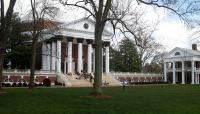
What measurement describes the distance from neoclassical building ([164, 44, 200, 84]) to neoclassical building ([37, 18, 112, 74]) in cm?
2609

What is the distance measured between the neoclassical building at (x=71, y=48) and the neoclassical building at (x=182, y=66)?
1027 inches

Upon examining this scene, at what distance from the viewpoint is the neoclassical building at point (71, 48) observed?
7809 cm

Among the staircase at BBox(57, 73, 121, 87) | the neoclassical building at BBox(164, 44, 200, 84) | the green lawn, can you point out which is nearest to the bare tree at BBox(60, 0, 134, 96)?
the green lawn

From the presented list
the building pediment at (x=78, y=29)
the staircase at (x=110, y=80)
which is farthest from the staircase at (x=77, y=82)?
the building pediment at (x=78, y=29)

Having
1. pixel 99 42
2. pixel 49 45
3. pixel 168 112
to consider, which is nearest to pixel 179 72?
pixel 49 45

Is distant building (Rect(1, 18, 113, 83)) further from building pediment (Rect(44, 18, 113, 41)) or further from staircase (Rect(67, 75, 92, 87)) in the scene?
staircase (Rect(67, 75, 92, 87))

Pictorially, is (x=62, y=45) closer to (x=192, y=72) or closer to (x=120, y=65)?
(x=120, y=65)

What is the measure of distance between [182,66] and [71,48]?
37.6m

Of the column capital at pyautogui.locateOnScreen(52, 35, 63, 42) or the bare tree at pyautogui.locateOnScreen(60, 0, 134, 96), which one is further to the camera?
the column capital at pyautogui.locateOnScreen(52, 35, 63, 42)

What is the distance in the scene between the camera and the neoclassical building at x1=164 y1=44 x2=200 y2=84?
340 ft

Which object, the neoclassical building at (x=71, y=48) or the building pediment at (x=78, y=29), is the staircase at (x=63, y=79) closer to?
the neoclassical building at (x=71, y=48)

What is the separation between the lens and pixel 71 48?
3152 inches

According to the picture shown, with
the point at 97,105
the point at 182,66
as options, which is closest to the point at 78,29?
the point at 182,66

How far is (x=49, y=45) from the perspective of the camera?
8188cm
